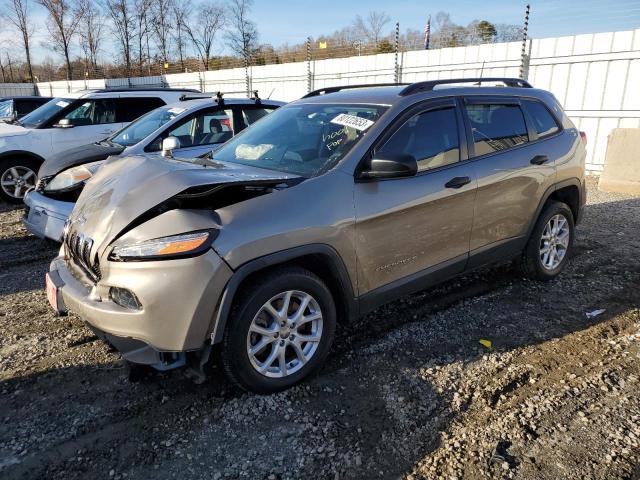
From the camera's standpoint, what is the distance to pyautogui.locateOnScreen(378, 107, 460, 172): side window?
11.3 feet

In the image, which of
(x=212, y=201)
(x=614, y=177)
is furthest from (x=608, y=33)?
(x=212, y=201)

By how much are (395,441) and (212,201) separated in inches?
66.3

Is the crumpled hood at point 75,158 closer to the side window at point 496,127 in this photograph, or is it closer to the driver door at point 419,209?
the driver door at point 419,209

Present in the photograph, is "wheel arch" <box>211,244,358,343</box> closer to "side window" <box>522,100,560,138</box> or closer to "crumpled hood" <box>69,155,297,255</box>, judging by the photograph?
"crumpled hood" <box>69,155,297,255</box>

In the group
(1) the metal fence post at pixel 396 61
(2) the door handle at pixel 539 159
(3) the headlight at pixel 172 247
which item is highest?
(1) the metal fence post at pixel 396 61

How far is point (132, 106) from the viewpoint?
868 centimetres

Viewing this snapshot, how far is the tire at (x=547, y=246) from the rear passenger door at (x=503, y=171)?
193mm

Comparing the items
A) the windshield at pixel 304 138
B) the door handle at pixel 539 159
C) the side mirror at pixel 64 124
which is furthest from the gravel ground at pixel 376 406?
the side mirror at pixel 64 124

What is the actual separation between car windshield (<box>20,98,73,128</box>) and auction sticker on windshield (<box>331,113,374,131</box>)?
681 centimetres

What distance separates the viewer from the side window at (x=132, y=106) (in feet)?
28.4

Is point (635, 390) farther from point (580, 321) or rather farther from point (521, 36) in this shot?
point (521, 36)

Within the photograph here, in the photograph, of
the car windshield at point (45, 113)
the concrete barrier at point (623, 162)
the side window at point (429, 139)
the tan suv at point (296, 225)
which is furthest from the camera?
the concrete barrier at point (623, 162)

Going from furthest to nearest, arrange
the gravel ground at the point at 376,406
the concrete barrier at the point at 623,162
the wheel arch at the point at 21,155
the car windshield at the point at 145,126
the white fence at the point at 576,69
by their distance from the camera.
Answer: the white fence at the point at 576,69 < the concrete barrier at the point at 623,162 < the wheel arch at the point at 21,155 < the car windshield at the point at 145,126 < the gravel ground at the point at 376,406

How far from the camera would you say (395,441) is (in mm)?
2607
